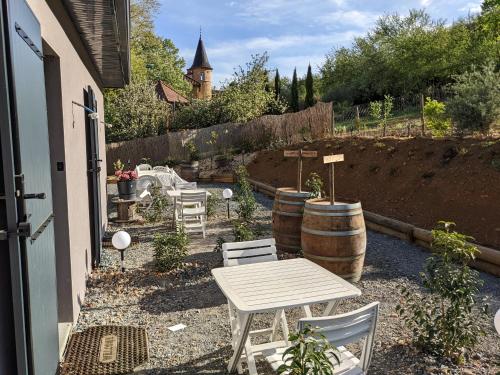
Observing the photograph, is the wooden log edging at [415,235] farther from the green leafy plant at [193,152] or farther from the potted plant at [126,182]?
the green leafy plant at [193,152]

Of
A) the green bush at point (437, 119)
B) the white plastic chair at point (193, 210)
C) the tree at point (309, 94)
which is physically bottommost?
the white plastic chair at point (193, 210)

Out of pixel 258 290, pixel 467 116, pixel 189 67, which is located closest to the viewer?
pixel 258 290

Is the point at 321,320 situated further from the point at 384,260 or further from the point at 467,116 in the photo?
the point at 467,116

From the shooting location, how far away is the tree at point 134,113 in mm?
19859

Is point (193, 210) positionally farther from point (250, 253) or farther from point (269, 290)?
point (269, 290)

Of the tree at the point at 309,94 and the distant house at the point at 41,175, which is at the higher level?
the tree at the point at 309,94

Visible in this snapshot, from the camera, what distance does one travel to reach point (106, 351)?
3.30 metres

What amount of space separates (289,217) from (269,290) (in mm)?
2688

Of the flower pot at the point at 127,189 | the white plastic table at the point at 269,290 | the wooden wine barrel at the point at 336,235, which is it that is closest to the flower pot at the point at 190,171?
the flower pot at the point at 127,189

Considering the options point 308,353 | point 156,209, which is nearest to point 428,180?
point 156,209

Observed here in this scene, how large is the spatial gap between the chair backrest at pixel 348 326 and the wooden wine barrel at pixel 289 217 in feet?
10.2

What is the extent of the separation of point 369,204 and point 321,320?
22.4 ft

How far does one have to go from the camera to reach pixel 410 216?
7.28 metres

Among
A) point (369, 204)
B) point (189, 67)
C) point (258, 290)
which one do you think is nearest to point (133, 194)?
point (369, 204)
